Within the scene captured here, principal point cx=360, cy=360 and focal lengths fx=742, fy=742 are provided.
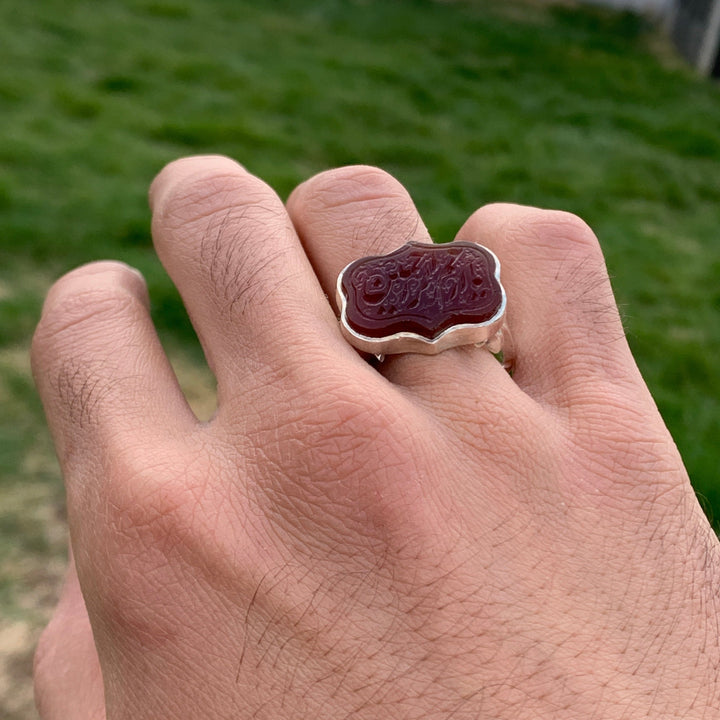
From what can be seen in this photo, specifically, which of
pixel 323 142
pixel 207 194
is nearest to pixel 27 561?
pixel 207 194

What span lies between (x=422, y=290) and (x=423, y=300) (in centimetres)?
3

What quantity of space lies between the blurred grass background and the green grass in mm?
15

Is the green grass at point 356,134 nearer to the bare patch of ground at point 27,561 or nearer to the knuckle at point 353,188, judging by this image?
the bare patch of ground at point 27,561

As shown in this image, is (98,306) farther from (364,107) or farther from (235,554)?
(364,107)

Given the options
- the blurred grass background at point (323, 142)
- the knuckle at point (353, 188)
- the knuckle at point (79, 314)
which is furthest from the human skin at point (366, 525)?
the blurred grass background at point (323, 142)

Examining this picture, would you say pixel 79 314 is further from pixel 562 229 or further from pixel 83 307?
pixel 562 229

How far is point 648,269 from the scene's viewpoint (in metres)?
3.62

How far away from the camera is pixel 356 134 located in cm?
457

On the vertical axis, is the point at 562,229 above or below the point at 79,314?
above

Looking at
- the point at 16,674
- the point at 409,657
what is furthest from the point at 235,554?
the point at 16,674

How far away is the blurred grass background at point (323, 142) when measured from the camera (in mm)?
2596

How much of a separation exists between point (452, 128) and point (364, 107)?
0.60 metres

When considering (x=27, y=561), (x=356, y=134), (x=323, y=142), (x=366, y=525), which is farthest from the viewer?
(x=356, y=134)

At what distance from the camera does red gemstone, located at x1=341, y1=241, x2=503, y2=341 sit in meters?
1.19
